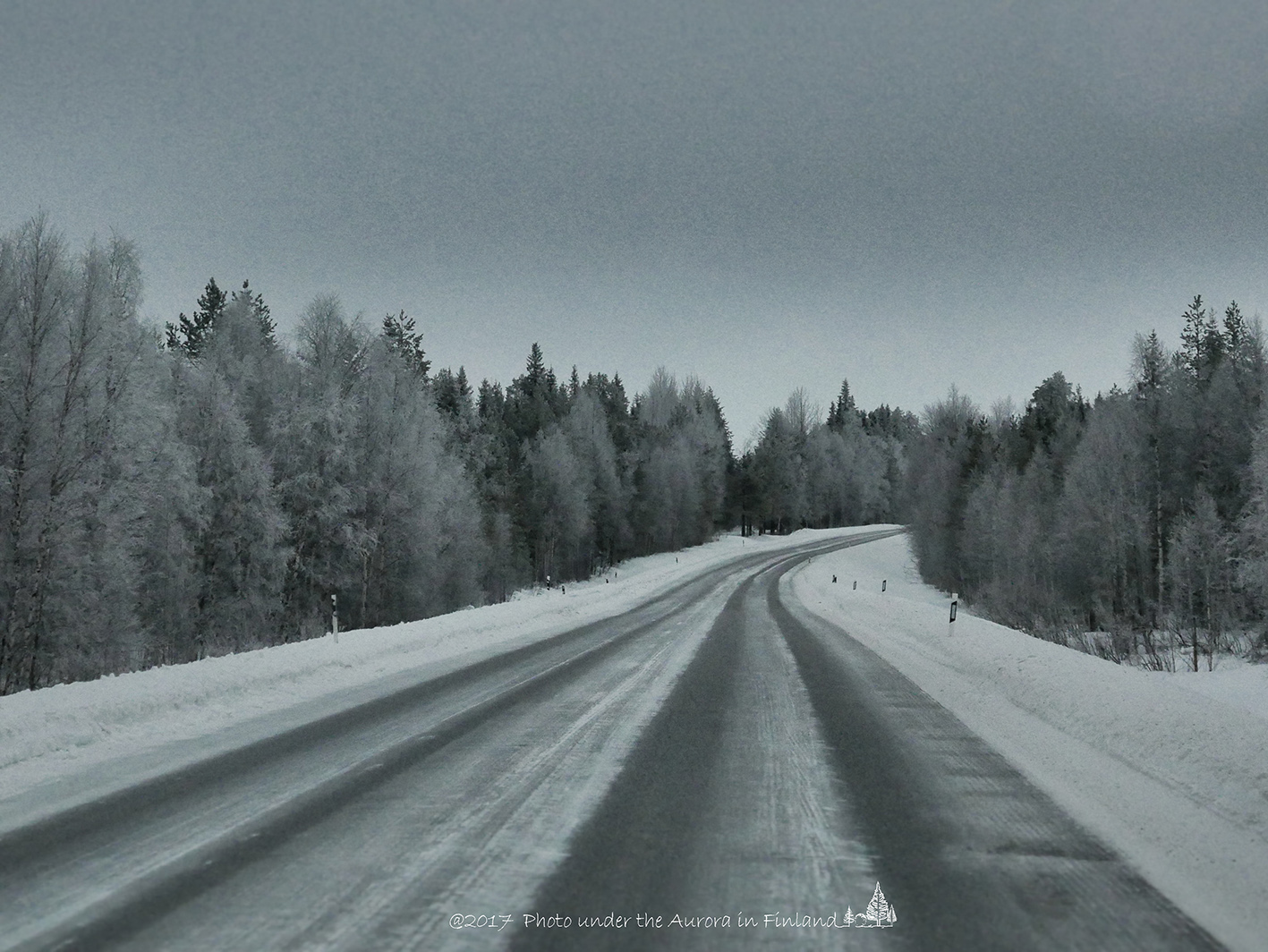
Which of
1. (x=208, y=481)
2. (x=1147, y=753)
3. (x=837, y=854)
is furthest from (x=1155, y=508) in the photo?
(x=837, y=854)

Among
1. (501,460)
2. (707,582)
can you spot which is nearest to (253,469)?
(707,582)

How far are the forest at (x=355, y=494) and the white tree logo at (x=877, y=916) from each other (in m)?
16.2

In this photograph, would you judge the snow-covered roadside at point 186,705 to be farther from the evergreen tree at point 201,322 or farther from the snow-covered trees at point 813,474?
the snow-covered trees at point 813,474

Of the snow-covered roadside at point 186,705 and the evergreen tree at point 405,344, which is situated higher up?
the evergreen tree at point 405,344

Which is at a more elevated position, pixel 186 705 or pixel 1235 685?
pixel 186 705

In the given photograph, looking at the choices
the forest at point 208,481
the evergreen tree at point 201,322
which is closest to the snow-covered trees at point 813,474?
the forest at point 208,481

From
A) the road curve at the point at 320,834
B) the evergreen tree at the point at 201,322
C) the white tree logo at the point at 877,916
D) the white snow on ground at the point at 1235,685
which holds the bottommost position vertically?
the white snow on ground at the point at 1235,685

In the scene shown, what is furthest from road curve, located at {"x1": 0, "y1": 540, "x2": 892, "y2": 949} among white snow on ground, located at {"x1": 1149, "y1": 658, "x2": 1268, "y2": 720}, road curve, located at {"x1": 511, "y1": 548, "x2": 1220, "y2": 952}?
white snow on ground, located at {"x1": 1149, "y1": 658, "x2": 1268, "y2": 720}

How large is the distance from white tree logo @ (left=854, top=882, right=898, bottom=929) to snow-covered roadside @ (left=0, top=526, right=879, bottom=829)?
501cm

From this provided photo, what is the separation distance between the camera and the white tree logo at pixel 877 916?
365cm

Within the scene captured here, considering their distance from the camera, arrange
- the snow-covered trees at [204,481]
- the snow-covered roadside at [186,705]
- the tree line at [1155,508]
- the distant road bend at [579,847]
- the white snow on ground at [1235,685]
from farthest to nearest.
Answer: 1. the tree line at [1155,508]
2. the snow-covered trees at [204,481]
3. the white snow on ground at [1235,685]
4. the snow-covered roadside at [186,705]
5. the distant road bend at [579,847]

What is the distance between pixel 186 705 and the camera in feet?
29.9

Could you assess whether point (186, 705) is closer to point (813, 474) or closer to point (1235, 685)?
point (1235, 685)

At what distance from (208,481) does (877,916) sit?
3230cm
